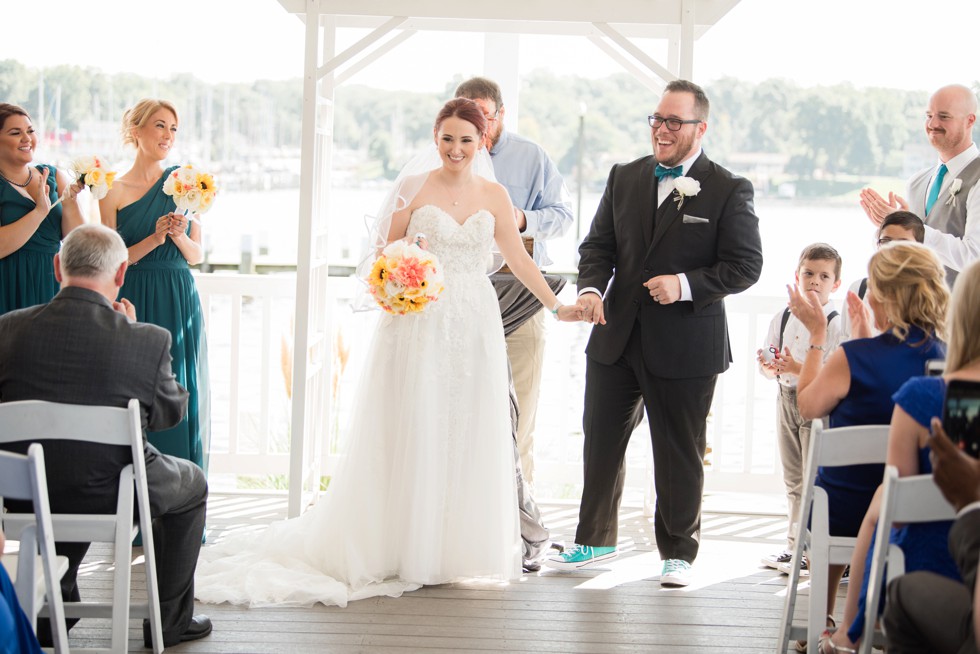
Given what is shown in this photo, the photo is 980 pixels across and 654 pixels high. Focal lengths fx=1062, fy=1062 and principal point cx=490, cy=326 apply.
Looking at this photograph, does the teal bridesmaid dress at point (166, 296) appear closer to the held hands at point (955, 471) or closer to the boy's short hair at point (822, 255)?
the boy's short hair at point (822, 255)

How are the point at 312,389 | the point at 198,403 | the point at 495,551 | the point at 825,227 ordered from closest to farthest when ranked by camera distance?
the point at 495,551
the point at 198,403
the point at 312,389
the point at 825,227

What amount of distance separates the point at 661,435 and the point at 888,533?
5.80 feet

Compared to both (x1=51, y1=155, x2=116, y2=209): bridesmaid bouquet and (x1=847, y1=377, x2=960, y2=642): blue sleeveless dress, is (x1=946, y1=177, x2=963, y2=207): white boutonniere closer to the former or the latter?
(x1=847, y1=377, x2=960, y2=642): blue sleeveless dress

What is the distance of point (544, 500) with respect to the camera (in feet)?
19.2

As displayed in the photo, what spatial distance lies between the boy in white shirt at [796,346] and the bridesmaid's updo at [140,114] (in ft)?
9.26

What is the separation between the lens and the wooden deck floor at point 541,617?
3.70 meters

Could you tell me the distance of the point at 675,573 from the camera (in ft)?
14.4

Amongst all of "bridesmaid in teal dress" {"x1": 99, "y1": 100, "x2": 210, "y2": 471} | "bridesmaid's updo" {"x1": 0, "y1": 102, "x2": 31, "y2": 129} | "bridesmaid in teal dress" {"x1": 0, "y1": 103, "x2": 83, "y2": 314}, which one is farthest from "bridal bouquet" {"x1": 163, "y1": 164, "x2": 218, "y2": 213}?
"bridesmaid's updo" {"x1": 0, "y1": 102, "x2": 31, "y2": 129}

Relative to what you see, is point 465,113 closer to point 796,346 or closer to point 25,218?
point 796,346

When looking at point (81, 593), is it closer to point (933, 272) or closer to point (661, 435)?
point (661, 435)

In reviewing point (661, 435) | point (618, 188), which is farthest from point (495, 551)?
point (618, 188)

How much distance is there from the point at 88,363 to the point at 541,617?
1.91 metres

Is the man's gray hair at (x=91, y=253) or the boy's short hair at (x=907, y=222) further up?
the boy's short hair at (x=907, y=222)

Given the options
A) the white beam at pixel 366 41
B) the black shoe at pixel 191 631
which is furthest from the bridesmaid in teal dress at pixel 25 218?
the black shoe at pixel 191 631
